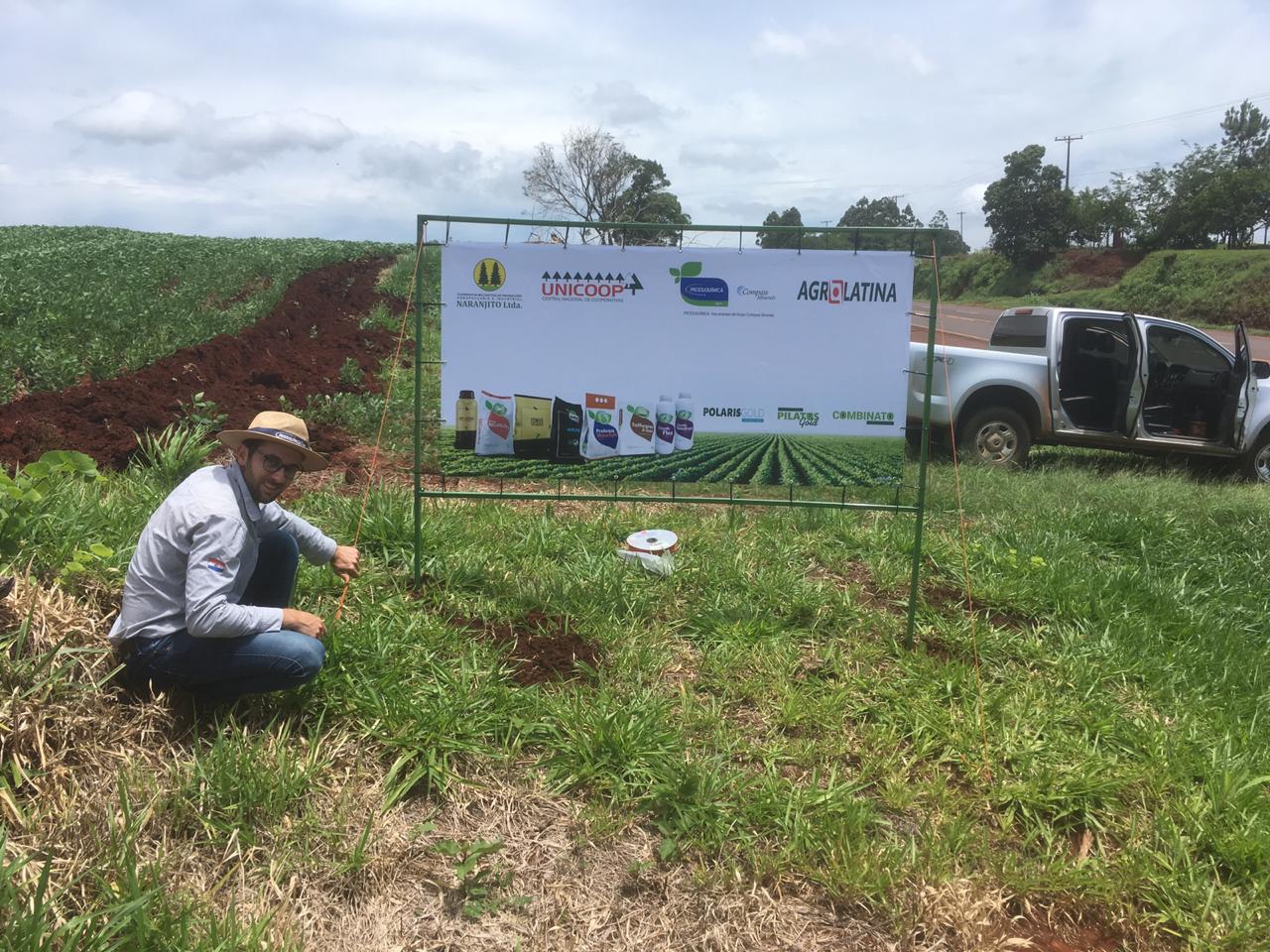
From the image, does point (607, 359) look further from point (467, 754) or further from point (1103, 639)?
point (1103, 639)

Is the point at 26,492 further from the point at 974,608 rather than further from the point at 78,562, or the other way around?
the point at 974,608

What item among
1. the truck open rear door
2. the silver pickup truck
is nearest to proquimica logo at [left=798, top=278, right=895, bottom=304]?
the silver pickup truck

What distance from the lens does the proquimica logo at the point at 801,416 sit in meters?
4.34

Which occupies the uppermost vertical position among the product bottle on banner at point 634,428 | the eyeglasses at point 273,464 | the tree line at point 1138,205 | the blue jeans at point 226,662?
the tree line at point 1138,205

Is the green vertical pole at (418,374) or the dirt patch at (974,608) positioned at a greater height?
the green vertical pole at (418,374)

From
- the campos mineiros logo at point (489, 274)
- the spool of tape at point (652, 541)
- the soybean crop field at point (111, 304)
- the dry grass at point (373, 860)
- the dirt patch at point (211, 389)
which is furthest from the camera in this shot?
the soybean crop field at point (111, 304)

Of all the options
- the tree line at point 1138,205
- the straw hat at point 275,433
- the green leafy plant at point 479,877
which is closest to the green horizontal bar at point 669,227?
the straw hat at point 275,433

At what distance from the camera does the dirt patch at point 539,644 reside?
396cm

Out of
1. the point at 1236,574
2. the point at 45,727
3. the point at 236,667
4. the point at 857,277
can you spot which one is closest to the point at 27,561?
the point at 45,727

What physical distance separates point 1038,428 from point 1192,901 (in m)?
6.87

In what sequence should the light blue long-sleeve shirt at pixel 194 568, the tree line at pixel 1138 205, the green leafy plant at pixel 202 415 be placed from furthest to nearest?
the tree line at pixel 1138 205
the green leafy plant at pixel 202 415
the light blue long-sleeve shirt at pixel 194 568

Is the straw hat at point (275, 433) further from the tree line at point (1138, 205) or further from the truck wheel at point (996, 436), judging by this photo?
the tree line at point (1138, 205)

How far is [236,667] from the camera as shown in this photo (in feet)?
10.1

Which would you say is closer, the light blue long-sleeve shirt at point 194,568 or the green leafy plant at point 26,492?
the light blue long-sleeve shirt at point 194,568
